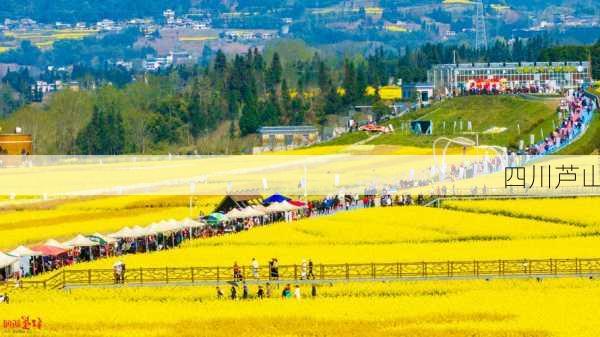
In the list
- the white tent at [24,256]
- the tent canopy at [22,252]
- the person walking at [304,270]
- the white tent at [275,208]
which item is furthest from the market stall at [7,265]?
the white tent at [275,208]

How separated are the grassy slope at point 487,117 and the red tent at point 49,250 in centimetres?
7470

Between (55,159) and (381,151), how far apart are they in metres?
34.8

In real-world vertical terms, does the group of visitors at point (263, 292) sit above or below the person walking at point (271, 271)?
below

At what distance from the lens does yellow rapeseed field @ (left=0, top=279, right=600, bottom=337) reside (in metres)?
69.4

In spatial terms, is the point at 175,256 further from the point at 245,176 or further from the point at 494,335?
the point at 245,176

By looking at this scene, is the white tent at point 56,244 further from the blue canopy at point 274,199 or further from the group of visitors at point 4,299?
the blue canopy at point 274,199

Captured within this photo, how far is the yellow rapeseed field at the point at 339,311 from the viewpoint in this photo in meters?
69.4

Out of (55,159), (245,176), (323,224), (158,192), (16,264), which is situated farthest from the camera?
(55,159)

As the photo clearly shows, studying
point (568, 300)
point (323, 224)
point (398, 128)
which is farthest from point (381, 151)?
point (568, 300)

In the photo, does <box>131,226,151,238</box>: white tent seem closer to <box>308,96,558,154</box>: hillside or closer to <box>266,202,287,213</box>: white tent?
<box>266,202,287,213</box>: white tent

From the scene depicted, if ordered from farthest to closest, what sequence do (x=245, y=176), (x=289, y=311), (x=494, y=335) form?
(x=245, y=176)
(x=289, y=311)
(x=494, y=335)

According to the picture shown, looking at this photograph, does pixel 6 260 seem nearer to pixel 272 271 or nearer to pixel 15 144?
pixel 272 271

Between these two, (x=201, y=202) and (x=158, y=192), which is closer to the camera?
(x=201, y=202)

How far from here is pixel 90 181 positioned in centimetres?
13875
